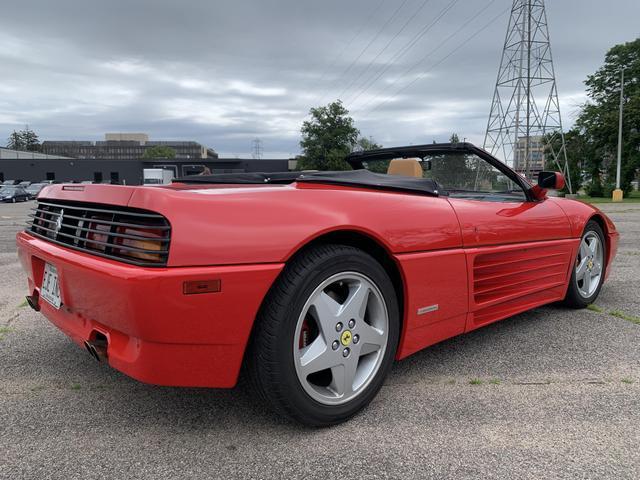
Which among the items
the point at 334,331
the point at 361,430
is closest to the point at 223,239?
the point at 334,331

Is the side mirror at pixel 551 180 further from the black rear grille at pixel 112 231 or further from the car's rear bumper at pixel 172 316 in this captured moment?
the black rear grille at pixel 112 231

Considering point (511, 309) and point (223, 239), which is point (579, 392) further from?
point (223, 239)

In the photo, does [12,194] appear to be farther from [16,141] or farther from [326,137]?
[16,141]

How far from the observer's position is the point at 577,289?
3.64 metres

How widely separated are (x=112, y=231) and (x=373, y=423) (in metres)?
Result: 1.33

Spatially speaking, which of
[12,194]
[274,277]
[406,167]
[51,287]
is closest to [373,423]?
[274,277]

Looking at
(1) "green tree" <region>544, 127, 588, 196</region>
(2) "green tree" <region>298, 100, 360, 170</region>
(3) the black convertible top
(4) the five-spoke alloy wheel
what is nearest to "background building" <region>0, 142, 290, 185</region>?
(2) "green tree" <region>298, 100, 360, 170</region>

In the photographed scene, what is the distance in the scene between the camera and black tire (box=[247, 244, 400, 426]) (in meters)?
1.78

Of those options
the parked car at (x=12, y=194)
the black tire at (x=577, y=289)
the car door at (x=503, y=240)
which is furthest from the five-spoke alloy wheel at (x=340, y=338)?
the parked car at (x=12, y=194)

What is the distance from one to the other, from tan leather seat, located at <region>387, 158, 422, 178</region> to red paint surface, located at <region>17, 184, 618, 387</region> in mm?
808

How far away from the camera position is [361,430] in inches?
77.7

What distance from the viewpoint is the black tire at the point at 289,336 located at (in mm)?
1783

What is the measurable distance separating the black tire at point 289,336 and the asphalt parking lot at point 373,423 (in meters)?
0.12

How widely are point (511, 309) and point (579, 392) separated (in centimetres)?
67
